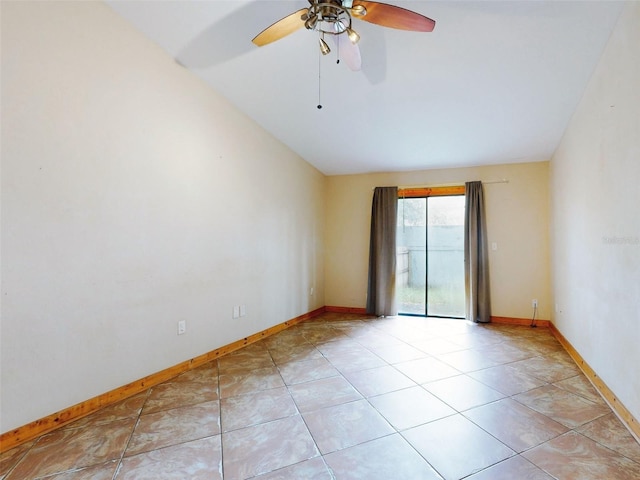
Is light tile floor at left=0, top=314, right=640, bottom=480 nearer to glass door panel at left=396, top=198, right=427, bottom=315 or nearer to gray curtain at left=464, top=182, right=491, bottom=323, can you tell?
gray curtain at left=464, top=182, right=491, bottom=323

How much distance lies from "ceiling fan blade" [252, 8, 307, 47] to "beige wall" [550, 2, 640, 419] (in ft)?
6.09

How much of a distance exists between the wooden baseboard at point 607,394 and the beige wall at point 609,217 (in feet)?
Answer: 0.16

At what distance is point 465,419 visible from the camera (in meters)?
1.95

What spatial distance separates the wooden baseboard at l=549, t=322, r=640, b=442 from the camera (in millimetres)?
1784

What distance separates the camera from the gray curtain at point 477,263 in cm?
460

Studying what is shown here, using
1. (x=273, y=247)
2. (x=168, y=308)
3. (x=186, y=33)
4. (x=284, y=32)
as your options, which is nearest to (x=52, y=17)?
(x=186, y=33)

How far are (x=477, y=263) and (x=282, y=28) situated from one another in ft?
13.8

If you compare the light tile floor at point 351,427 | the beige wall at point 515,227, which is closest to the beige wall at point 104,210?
the light tile floor at point 351,427

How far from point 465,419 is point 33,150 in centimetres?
305

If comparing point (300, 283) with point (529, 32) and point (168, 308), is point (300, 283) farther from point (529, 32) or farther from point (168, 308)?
point (529, 32)

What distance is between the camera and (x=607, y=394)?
2.16 meters

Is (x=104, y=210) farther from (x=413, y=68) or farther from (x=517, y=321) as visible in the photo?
(x=517, y=321)

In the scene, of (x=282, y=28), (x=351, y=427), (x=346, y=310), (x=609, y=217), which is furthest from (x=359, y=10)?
(x=346, y=310)

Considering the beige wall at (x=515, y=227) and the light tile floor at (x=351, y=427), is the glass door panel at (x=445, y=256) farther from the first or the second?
the light tile floor at (x=351, y=427)
